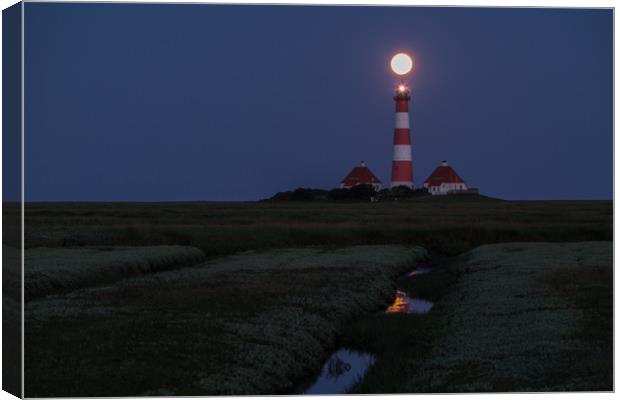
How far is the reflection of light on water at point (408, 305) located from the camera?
32156mm

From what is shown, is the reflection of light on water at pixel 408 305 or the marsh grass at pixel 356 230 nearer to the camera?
the reflection of light on water at pixel 408 305

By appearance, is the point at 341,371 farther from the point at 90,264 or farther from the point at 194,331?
the point at 90,264

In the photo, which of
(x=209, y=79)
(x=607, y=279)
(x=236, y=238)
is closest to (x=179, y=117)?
(x=209, y=79)

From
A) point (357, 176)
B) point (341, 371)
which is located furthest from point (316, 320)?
point (357, 176)

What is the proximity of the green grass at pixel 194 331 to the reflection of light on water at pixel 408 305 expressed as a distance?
502 mm

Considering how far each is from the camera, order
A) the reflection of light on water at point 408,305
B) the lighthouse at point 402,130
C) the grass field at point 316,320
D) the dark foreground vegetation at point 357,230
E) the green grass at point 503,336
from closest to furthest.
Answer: the grass field at point 316,320 < the green grass at point 503,336 < the lighthouse at point 402,130 < the reflection of light on water at point 408,305 < the dark foreground vegetation at point 357,230

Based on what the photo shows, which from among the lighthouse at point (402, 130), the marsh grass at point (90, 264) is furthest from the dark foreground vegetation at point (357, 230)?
the marsh grass at point (90, 264)

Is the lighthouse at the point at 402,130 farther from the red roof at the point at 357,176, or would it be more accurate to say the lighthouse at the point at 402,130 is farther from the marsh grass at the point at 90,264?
the marsh grass at the point at 90,264

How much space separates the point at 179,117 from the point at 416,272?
17.2 meters

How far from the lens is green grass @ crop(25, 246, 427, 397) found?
19578 millimetres

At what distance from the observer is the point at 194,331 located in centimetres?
2398

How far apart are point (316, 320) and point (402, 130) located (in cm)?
1821

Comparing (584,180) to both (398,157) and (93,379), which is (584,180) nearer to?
(93,379)

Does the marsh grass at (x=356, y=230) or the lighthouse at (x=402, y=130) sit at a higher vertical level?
the lighthouse at (x=402, y=130)
